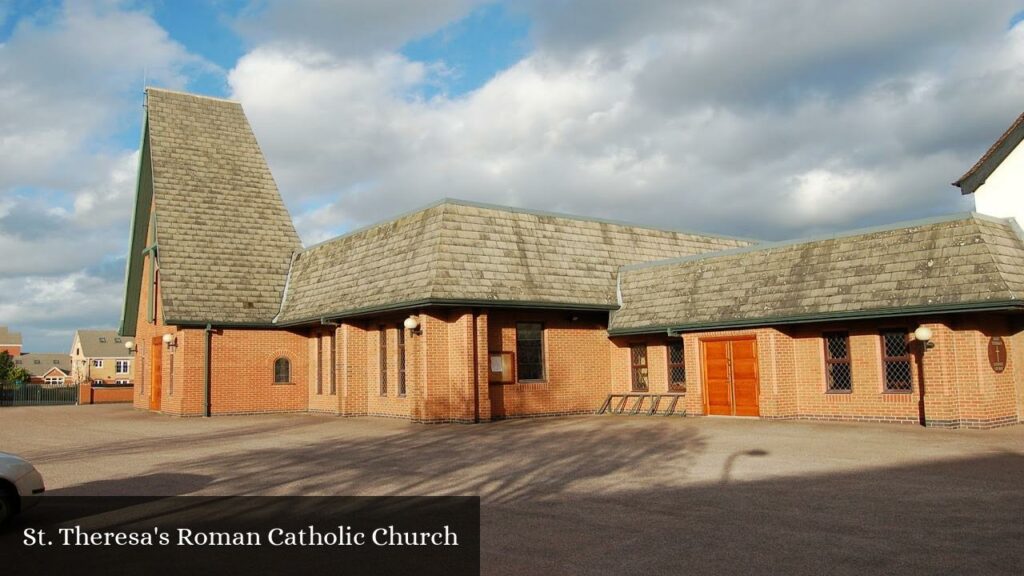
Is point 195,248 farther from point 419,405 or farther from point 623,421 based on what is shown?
point 623,421

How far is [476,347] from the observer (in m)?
21.2

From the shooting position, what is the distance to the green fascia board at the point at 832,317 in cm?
1574

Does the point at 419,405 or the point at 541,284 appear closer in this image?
the point at 419,405

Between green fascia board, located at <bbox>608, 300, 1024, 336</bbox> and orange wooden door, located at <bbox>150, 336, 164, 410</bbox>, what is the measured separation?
16.8 metres

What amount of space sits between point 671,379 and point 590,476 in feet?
39.1

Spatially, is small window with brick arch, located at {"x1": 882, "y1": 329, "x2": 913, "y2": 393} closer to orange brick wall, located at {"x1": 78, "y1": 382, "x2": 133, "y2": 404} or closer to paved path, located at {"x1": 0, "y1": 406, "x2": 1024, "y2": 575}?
paved path, located at {"x1": 0, "y1": 406, "x2": 1024, "y2": 575}

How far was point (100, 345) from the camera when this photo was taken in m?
105

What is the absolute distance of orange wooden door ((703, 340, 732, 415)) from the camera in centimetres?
2100

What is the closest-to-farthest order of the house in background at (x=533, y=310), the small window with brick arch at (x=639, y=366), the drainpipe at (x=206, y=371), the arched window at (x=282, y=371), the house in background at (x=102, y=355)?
the house in background at (x=533, y=310) < the small window with brick arch at (x=639, y=366) < the drainpipe at (x=206, y=371) < the arched window at (x=282, y=371) < the house in background at (x=102, y=355)

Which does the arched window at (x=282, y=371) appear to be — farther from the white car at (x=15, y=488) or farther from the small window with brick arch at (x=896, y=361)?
the white car at (x=15, y=488)

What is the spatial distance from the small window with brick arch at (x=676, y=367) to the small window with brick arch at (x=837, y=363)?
4248 millimetres

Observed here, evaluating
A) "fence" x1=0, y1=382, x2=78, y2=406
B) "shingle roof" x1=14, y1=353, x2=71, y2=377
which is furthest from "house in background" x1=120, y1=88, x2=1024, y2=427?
"shingle roof" x1=14, y1=353, x2=71, y2=377

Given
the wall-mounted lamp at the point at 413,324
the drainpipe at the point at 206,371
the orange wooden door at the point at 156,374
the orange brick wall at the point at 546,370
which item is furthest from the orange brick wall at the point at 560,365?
the orange wooden door at the point at 156,374

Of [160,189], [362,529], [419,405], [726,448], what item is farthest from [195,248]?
[362,529]
